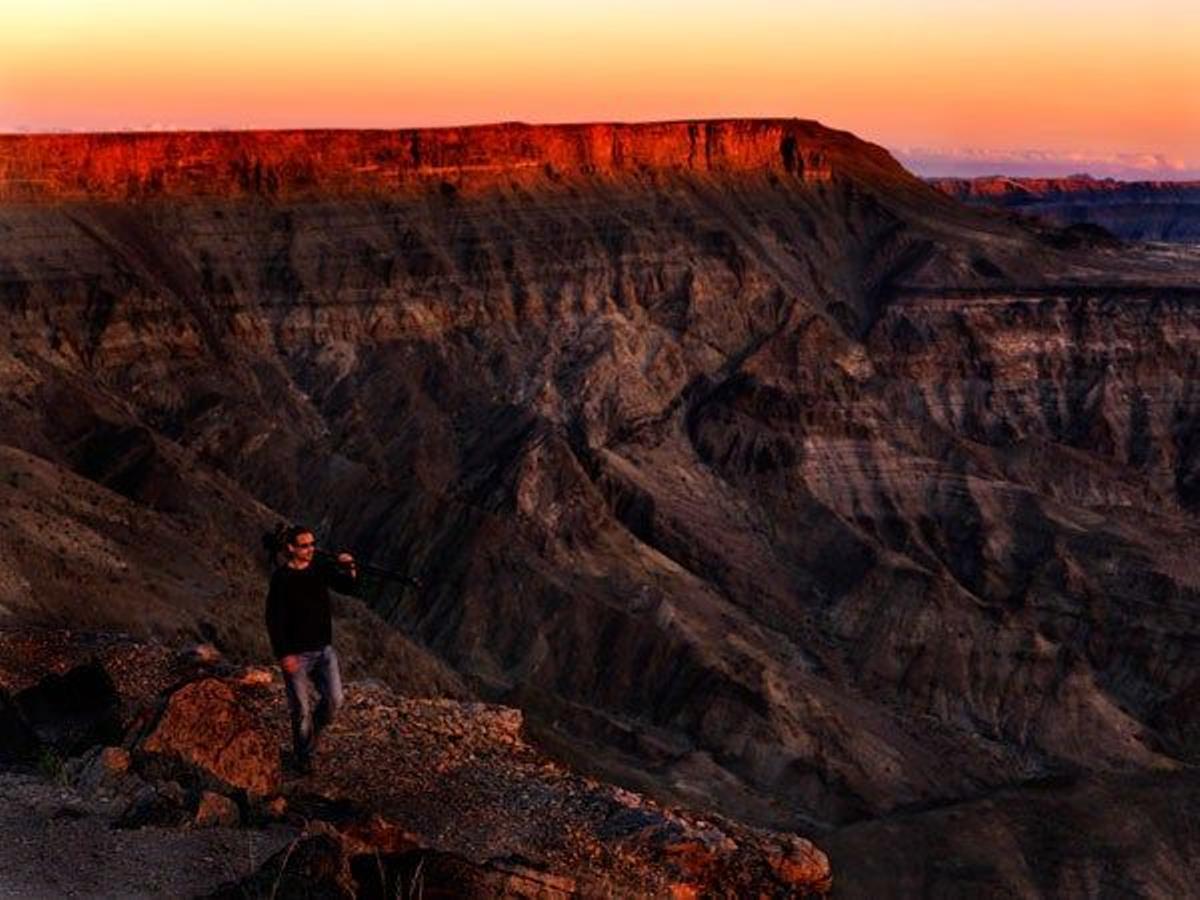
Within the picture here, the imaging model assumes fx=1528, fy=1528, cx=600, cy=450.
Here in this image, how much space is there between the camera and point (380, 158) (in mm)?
90500

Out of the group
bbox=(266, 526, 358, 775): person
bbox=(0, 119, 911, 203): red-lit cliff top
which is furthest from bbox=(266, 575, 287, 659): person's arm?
bbox=(0, 119, 911, 203): red-lit cliff top

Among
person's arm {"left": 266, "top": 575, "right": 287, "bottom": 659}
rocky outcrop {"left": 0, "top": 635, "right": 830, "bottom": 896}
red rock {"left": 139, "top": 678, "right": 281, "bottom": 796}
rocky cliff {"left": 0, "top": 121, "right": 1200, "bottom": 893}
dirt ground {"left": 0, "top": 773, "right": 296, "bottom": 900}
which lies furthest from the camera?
rocky cliff {"left": 0, "top": 121, "right": 1200, "bottom": 893}

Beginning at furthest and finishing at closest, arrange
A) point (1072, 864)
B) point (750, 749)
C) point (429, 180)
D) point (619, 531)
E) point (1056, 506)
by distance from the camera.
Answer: point (429, 180) → point (1056, 506) → point (619, 531) → point (750, 749) → point (1072, 864)

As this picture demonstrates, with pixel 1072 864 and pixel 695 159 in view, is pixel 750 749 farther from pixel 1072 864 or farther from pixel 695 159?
pixel 695 159

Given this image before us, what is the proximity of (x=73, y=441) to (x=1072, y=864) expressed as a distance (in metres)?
40.0

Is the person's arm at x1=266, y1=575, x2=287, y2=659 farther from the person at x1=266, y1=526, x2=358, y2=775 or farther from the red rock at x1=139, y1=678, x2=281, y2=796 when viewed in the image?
the red rock at x1=139, y1=678, x2=281, y2=796

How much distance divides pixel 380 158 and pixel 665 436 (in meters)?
23.9

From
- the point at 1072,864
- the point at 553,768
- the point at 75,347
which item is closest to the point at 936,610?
the point at 1072,864

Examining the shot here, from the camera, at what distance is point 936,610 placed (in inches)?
2805

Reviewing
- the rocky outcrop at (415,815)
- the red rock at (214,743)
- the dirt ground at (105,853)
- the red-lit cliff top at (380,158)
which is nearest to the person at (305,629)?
the rocky outcrop at (415,815)

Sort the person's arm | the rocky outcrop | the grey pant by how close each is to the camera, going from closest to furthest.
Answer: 1. the rocky outcrop
2. the person's arm
3. the grey pant

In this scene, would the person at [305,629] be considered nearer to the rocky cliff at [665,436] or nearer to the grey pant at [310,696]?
the grey pant at [310,696]

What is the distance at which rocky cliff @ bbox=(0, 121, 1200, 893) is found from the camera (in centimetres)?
5688

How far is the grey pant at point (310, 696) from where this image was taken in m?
13.8
